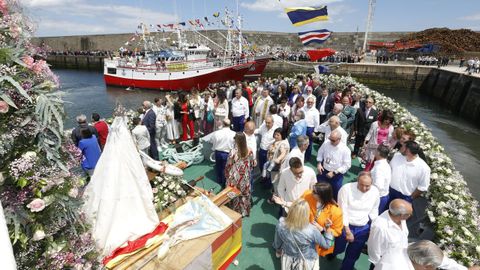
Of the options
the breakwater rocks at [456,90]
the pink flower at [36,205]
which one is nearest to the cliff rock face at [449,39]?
the breakwater rocks at [456,90]

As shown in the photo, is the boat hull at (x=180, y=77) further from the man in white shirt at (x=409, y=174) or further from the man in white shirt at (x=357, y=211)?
the man in white shirt at (x=357, y=211)

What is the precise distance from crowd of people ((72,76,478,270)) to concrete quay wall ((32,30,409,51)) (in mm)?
29950

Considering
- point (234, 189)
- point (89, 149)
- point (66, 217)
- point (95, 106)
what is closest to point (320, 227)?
point (234, 189)

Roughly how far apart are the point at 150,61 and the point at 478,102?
26.6 metres

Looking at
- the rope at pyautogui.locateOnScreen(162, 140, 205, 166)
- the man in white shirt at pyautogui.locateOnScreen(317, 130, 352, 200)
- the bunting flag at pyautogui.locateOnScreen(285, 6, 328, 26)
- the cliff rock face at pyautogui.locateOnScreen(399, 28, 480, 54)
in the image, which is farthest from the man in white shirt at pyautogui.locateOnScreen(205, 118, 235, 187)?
the cliff rock face at pyautogui.locateOnScreen(399, 28, 480, 54)

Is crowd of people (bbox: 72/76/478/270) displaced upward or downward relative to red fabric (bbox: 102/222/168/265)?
upward

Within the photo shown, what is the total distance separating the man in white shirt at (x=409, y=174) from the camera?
3533 mm

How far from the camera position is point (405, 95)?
82.1 ft

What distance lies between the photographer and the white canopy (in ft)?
8.29

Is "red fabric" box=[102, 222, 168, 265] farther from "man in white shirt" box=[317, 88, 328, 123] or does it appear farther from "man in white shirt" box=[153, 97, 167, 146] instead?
"man in white shirt" box=[317, 88, 328, 123]

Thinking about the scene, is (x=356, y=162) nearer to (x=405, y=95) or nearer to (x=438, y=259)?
(x=438, y=259)

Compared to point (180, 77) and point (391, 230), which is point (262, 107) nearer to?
point (391, 230)

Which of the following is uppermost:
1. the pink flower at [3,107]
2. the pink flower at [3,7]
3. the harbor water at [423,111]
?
the pink flower at [3,7]

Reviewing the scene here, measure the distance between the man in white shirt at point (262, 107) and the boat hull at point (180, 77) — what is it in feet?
47.5
